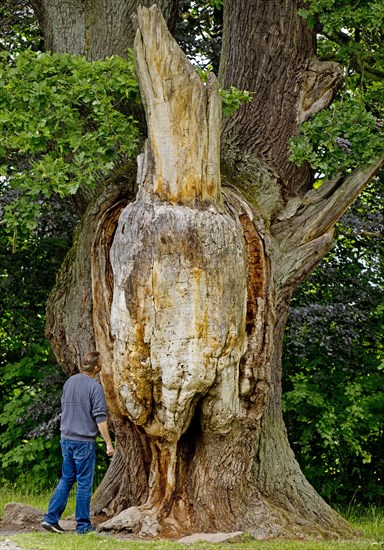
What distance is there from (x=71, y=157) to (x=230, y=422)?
11.4 feet

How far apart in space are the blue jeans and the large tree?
0.28 meters

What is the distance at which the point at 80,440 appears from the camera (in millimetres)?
9023

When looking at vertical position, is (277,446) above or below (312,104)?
below

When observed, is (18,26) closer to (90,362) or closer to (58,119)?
(58,119)

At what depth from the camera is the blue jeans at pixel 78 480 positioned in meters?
8.93

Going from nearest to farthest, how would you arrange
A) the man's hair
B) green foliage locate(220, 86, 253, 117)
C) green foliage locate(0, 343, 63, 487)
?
1. the man's hair
2. green foliage locate(220, 86, 253, 117)
3. green foliage locate(0, 343, 63, 487)

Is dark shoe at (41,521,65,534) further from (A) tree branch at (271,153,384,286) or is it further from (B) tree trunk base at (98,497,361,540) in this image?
(A) tree branch at (271,153,384,286)

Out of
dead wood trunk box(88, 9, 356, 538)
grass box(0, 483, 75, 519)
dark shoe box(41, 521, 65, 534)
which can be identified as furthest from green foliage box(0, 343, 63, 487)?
dead wood trunk box(88, 9, 356, 538)

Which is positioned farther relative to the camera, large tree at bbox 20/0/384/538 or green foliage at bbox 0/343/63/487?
green foliage at bbox 0/343/63/487

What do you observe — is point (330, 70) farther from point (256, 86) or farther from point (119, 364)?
point (119, 364)

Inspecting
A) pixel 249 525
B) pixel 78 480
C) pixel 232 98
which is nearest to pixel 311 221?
pixel 232 98

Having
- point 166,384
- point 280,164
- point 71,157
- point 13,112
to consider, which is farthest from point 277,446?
point 13,112

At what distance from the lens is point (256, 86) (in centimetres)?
1123

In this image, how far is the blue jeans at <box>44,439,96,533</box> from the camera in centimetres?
893
